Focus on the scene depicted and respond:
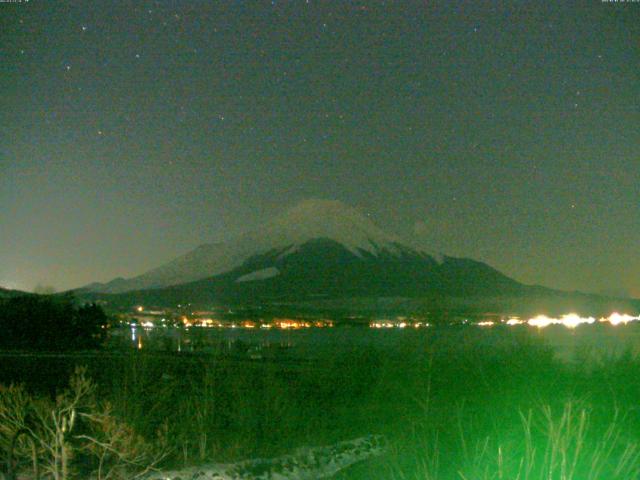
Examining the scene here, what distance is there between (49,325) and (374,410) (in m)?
26.8

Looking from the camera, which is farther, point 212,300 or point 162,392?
point 212,300

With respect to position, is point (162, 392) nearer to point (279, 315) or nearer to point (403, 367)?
point (403, 367)

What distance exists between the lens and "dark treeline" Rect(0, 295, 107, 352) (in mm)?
39312

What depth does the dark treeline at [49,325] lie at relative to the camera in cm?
3931

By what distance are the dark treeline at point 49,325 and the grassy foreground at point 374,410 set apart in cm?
1590

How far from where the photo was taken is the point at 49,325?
1588 inches

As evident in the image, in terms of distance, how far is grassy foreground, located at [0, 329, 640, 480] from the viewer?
9.24 meters

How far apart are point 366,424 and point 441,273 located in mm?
79101

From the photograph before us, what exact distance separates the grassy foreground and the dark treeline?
1590 centimetres

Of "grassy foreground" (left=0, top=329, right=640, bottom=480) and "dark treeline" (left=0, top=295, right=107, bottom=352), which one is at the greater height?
"dark treeline" (left=0, top=295, right=107, bottom=352)

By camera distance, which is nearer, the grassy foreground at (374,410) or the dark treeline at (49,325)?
the grassy foreground at (374,410)

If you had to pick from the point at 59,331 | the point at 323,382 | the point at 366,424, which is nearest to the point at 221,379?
the point at 366,424

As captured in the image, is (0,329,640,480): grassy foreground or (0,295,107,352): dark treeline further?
(0,295,107,352): dark treeline

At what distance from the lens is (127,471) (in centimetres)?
1006
